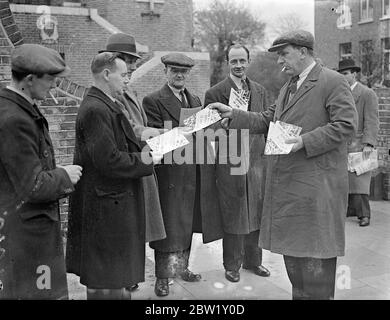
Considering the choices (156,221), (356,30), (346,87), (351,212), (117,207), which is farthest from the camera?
(356,30)

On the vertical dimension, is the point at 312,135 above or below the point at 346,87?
A: below

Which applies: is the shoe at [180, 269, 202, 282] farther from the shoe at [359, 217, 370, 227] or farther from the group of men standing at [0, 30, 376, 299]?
the shoe at [359, 217, 370, 227]

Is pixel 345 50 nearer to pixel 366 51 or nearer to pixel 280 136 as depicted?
pixel 366 51

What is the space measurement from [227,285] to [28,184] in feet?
7.27

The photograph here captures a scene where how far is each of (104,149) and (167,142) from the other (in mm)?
559

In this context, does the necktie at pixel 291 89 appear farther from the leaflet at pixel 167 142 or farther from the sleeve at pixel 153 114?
the sleeve at pixel 153 114

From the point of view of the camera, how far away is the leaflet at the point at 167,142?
317cm

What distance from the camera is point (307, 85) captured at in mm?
3199

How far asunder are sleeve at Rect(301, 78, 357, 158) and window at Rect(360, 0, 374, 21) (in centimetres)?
749

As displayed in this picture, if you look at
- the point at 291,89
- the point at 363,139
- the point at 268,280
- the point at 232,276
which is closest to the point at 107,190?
the point at 291,89

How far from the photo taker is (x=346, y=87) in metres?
3.16
